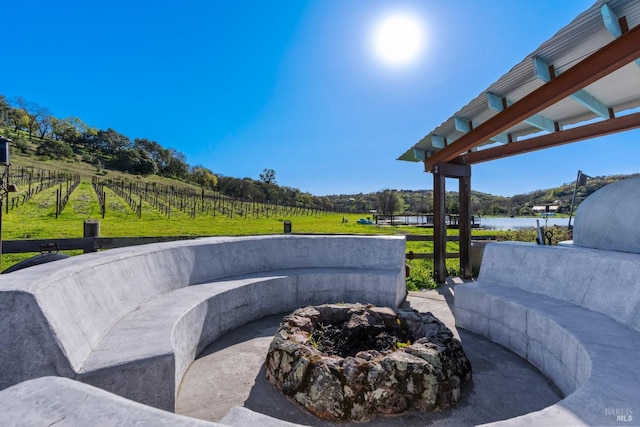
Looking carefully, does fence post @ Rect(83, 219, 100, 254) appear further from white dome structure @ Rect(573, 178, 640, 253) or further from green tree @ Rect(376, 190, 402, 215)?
green tree @ Rect(376, 190, 402, 215)

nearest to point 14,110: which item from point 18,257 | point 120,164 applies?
point 120,164

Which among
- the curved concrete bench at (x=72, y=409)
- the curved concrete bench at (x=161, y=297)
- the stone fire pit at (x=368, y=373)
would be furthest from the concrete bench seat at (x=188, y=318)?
the stone fire pit at (x=368, y=373)

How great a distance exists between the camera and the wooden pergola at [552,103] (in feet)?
10.5

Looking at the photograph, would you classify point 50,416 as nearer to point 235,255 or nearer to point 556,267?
point 235,255

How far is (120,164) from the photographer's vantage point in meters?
64.1

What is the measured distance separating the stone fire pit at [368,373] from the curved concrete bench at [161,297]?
116cm

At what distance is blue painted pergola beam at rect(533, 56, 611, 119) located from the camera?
3.90m

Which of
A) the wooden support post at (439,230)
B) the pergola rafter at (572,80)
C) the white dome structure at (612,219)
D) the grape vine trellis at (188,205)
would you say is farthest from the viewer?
the grape vine trellis at (188,205)

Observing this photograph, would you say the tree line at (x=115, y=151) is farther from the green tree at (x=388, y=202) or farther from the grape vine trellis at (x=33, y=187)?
the grape vine trellis at (x=33, y=187)

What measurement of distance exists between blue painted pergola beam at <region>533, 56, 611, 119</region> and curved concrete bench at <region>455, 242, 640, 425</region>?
7.99ft

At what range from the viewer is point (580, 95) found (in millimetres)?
4930

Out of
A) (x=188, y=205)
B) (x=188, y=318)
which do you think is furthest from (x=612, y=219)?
(x=188, y=205)

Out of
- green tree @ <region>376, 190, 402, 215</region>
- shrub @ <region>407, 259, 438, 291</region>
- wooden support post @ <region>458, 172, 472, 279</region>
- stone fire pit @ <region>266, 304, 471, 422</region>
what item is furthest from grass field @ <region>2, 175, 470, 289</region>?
green tree @ <region>376, 190, 402, 215</region>
